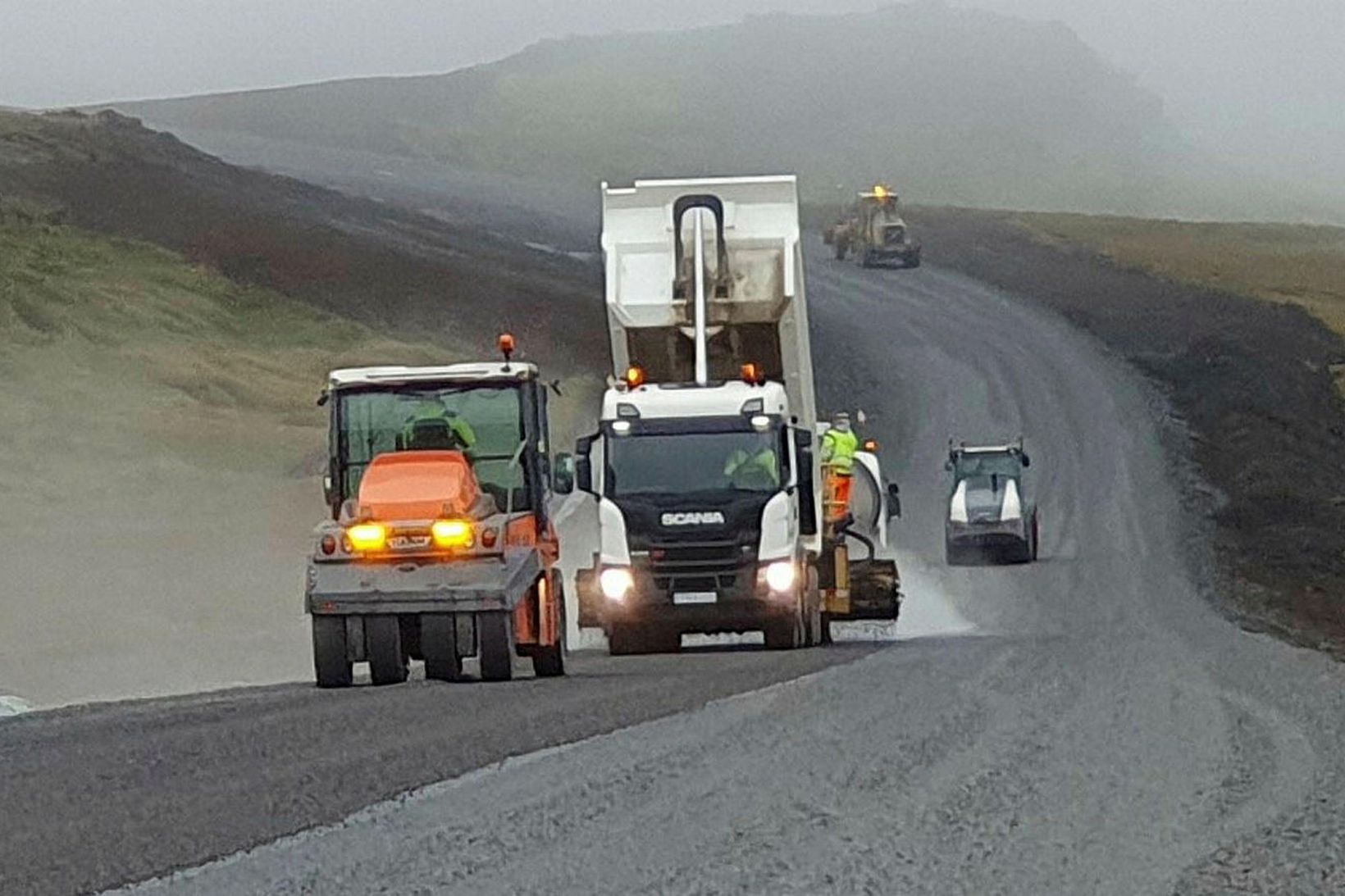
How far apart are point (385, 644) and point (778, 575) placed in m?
5.15

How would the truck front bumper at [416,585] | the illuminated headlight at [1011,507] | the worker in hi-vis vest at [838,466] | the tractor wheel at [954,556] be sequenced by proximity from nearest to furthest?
the truck front bumper at [416,585]
the worker in hi-vis vest at [838,466]
the illuminated headlight at [1011,507]
the tractor wheel at [954,556]

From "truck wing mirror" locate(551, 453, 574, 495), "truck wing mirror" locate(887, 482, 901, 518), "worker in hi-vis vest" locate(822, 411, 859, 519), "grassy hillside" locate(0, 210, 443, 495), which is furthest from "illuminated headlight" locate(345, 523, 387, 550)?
"grassy hillside" locate(0, 210, 443, 495)

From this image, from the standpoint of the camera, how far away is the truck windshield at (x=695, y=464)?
22.7 meters

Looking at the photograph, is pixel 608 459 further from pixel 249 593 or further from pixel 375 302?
pixel 375 302

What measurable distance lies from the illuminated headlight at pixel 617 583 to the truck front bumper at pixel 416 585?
173 inches

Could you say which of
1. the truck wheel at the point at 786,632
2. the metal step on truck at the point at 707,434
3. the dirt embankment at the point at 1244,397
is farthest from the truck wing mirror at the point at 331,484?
the dirt embankment at the point at 1244,397

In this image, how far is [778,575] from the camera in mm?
22484

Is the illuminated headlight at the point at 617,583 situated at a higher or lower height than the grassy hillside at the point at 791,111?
lower

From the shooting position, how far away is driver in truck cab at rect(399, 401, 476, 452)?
19.2 meters

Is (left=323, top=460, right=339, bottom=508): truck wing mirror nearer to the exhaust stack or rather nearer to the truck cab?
the truck cab

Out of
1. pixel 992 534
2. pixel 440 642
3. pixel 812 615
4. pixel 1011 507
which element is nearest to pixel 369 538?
pixel 440 642

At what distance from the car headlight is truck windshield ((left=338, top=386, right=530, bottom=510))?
3712mm

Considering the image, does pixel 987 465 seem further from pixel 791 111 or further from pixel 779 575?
pixel 791 111

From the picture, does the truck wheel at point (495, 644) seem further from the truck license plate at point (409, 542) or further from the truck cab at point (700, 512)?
the truck cab at point (700, 512)
